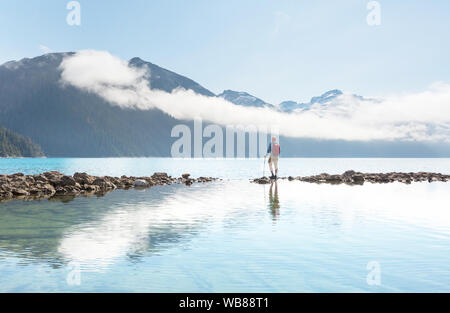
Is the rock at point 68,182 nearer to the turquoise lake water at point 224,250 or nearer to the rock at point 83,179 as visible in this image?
the rock at point 83,179

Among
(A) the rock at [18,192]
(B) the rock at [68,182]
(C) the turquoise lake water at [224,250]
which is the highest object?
(B) the rock at [68,182]

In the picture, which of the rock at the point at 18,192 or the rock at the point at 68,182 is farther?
the rock at the point at 68,182

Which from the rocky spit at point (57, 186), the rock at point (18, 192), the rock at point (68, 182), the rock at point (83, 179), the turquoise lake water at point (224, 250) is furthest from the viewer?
the rock at point (83, 179)

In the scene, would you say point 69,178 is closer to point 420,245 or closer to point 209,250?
point 209,250

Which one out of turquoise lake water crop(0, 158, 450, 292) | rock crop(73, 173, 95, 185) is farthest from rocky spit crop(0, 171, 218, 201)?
turquoise lake water crop(0, 158, 450, 292)

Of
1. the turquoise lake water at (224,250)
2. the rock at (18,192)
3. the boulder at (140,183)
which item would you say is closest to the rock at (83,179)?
the boulder at (140,183)

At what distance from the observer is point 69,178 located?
103ft

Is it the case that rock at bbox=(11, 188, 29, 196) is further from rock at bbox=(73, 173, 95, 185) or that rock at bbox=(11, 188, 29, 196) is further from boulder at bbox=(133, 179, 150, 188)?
boulder at bbox=(133, 179, 150, 188)

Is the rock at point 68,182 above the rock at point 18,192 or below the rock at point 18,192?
above

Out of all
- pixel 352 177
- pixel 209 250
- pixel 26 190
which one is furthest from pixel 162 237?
pixel 352 177

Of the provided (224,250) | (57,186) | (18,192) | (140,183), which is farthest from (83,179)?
(224,250)

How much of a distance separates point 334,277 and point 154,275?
3.95m

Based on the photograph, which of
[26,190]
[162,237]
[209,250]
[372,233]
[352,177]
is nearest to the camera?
[209,250]
